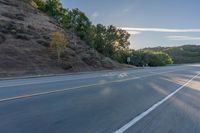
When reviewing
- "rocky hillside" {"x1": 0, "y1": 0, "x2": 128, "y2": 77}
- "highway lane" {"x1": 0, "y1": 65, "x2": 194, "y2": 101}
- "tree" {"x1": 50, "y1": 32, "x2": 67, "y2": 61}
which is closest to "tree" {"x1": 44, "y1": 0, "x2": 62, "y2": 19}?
"rocky hillside" {"x1": 0, "y1": 0, "x2": 128, "y2": 77}

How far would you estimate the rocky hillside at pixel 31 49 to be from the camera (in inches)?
1728

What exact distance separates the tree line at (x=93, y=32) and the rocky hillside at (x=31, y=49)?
6.59 metres

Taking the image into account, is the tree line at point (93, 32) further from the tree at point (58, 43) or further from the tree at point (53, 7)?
the tree at point (58, 43)

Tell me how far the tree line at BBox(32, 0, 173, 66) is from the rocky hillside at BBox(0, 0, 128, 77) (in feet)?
21.6

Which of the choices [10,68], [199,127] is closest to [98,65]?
[10,68]

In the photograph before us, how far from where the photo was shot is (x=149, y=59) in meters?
96.6

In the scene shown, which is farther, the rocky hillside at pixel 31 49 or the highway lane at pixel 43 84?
the rocky hillside at pixel 31 49

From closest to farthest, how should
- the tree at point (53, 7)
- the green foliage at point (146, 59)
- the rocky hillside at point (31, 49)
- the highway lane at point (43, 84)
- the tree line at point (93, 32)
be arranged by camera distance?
the highway lane at point (43, 84), the rocky hillside at point (31, 49), the tree line at point (93, 32), the tree at point (53, 7), the green foliage at point (146, 59)

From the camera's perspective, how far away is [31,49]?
2023 inches

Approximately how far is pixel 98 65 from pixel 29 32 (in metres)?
11.6

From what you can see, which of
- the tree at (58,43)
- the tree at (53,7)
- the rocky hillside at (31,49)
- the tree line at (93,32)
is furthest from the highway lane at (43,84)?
the tree at (53,7)

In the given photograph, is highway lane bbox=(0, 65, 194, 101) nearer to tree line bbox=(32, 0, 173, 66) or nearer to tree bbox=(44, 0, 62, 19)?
tree line bbox=(32, 0, 173, 66)

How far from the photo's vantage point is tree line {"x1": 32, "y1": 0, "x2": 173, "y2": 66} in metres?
77.9

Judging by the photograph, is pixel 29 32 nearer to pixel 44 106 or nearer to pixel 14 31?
pixel 14 31
